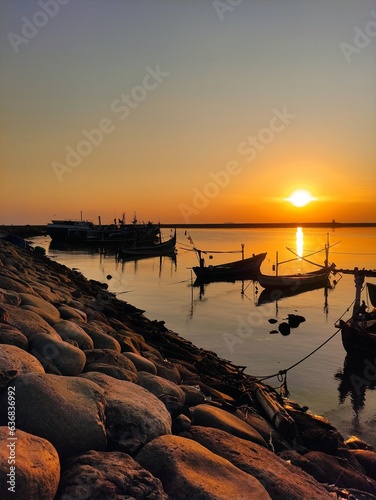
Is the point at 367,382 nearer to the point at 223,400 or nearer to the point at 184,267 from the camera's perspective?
the point at 223,400

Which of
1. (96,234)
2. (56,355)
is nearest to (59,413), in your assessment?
(56,355)

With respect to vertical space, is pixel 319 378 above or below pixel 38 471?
below

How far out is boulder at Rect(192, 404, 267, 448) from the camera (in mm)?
5770

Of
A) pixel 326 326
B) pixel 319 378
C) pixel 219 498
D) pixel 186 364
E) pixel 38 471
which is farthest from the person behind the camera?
pixel 326 326

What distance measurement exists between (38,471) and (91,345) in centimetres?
387

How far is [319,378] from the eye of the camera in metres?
13.8

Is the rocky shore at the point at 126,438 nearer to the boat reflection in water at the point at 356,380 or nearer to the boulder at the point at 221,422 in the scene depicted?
the boulder at the point at 221,422

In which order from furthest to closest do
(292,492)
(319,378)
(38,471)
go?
(319,378) < (292,492) < (38,471)

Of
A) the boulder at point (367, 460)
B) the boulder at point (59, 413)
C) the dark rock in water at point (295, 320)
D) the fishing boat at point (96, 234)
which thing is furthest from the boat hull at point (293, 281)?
the fishing boat at point (96, 234)

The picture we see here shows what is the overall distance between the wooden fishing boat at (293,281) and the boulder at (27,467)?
32.2 metres

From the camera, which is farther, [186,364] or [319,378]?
[319,378]

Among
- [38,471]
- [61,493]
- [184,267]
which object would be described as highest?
[38,471]

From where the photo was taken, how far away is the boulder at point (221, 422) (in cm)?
577

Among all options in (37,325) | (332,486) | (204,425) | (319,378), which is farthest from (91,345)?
(319,378)
